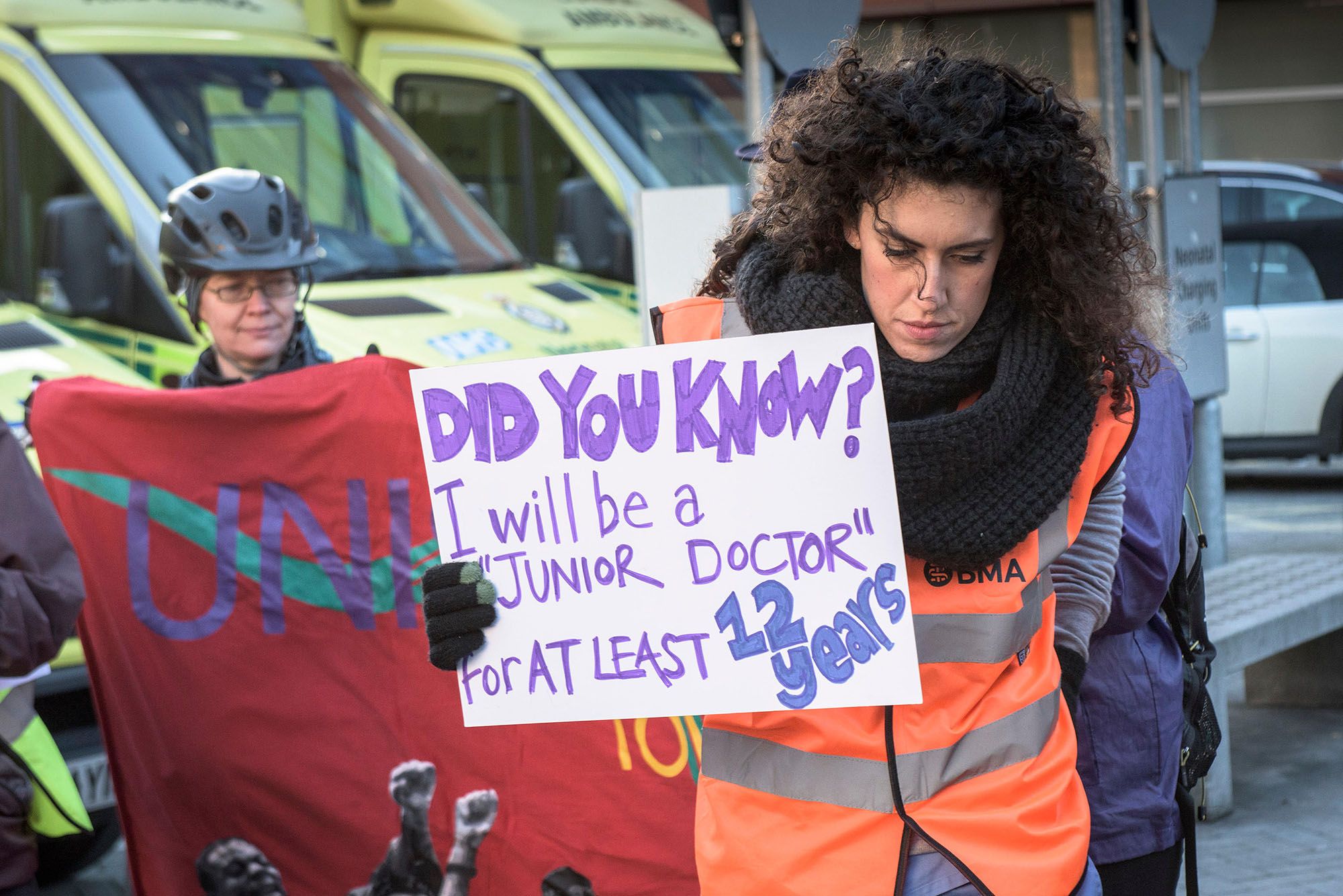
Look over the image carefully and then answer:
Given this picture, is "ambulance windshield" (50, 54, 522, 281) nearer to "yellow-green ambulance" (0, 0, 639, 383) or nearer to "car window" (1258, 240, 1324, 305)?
"yellow-green ambulance" (0, 0, 639, 383)

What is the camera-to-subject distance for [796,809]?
2256 mm

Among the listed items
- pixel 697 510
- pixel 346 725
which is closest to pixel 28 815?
pixel 346 725

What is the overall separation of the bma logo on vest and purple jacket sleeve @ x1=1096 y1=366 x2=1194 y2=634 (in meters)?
0.68

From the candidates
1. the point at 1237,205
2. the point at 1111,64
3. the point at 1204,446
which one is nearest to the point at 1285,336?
the point at 1237,205

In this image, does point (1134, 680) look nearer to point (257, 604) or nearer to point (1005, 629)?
point (1005, 629)

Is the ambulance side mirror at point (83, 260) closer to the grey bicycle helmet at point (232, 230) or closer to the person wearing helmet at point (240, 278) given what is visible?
the grey bicycle helmet at point (232, 230)

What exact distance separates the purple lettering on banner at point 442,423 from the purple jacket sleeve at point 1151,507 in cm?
119

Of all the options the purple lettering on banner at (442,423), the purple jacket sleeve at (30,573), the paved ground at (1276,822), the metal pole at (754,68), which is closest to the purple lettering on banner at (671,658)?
the purple lettering on banner at (442,423)

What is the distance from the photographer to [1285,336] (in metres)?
11.9

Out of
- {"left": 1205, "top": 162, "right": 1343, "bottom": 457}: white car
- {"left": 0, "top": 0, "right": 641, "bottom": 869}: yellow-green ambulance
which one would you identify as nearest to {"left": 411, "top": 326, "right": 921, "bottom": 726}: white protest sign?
{"left": 0, "top": 0, "right": 641, "bottom": 869}: yellow-green ambulance

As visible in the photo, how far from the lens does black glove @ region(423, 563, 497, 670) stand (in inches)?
95.2

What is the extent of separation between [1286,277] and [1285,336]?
1.47 feet

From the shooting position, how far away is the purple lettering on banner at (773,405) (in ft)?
7.82

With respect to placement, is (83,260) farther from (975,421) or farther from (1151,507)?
(975,421)
